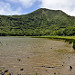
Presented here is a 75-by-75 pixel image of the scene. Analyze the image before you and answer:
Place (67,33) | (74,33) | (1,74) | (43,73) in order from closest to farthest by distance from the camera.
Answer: (1,74)
(43,73)
(74,33)
(67,33)

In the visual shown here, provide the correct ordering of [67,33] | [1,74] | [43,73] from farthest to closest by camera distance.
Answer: [67,33]
[43,73]
[1,74]

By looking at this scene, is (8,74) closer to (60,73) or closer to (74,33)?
(60,73)

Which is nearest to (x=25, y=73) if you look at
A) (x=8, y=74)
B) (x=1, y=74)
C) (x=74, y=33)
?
(x=8, y=74)

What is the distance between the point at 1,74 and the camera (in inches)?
462

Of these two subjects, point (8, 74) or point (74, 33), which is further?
point (74, 33)

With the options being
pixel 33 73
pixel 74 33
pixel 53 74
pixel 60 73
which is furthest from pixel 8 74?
pixel 74 33

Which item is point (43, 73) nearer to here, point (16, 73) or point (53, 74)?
point (53, 74)

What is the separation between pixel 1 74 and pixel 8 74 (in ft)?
2.99

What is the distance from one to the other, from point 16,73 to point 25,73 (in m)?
1.22

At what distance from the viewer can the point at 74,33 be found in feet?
611

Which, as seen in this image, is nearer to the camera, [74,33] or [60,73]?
[60,73]

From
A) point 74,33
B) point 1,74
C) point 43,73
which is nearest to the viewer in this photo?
point 1,74

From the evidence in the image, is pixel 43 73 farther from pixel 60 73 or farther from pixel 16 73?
pixel 16 73

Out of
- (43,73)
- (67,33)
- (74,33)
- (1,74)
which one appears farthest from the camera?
→ (67,33)
